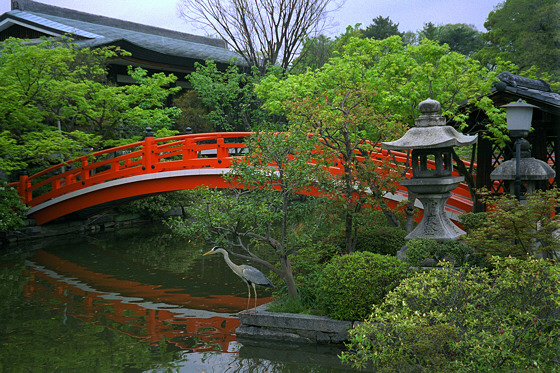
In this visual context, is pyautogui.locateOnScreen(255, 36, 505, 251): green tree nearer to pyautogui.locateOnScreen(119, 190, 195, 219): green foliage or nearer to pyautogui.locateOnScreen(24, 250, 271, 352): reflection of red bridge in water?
pyautogui.locateOnScreen(24, 250, 271, 352): reflection of red bridge in water

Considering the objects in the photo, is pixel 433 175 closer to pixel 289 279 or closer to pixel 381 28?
pixel 289 279

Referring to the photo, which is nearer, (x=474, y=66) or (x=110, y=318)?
(x=110, y=318)

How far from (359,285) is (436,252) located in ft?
3.92

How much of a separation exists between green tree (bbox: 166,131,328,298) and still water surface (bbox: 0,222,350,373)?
0.65 metres

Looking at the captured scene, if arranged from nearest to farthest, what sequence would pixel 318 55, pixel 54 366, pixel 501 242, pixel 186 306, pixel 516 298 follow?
1. pixel 516 298
2. pixel 54 366
3. pixel 501 242
4. pixel 186 306
5. pixel 318 55

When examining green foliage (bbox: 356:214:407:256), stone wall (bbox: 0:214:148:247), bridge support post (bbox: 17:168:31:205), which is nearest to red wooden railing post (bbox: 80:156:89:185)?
bridge support post (bbox: 17:168:31:205)

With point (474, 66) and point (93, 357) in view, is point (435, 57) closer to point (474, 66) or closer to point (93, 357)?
point (474, 66)

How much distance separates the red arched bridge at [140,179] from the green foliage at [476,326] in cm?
708

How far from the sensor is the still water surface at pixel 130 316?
6492 millimetres

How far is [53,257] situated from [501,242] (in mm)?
11207

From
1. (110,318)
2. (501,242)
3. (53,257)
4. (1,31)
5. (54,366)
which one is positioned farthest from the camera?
(1,31)

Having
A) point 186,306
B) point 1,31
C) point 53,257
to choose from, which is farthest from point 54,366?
point 1,31

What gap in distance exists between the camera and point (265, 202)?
769 cm

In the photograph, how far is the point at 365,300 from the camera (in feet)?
21.7
